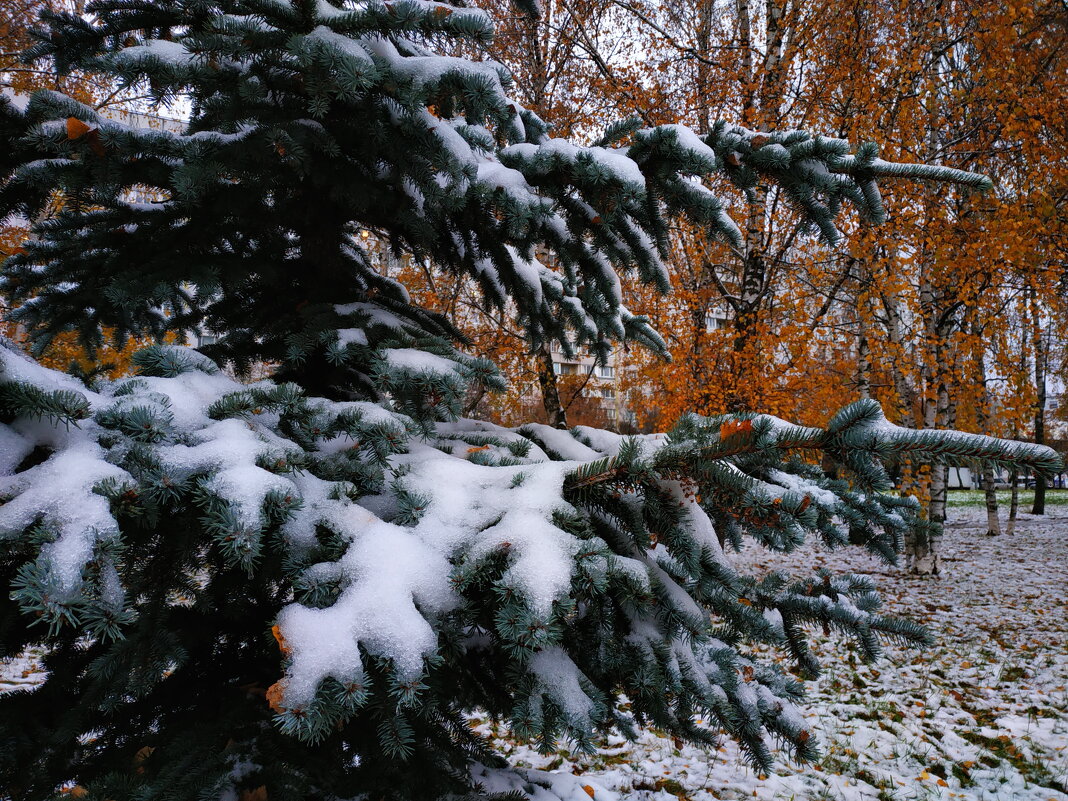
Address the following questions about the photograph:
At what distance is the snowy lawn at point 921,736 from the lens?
3.65 m

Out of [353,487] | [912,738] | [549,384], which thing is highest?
[549,384]

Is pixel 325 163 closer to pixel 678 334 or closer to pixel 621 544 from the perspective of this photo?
pixel 621 544

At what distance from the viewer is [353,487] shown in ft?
5.04

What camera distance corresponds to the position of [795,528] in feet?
4.98

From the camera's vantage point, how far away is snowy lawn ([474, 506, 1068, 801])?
12.0 ft

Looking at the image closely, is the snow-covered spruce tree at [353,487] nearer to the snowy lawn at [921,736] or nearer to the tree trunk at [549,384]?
the snowy lawn at [921,736]

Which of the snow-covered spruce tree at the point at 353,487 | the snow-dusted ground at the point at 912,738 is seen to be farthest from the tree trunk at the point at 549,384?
the snow-covered spruce tree at the point at 353,487

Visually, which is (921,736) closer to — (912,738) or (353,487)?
(912,738)

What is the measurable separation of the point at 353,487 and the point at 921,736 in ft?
16.3

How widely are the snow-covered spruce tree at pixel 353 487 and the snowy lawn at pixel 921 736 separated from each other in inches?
38.1

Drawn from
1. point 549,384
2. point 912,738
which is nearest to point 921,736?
point 912,738

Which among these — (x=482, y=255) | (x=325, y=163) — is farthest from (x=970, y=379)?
(x=325, y=163)

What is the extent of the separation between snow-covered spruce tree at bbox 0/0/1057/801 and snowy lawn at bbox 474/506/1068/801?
3.17ft

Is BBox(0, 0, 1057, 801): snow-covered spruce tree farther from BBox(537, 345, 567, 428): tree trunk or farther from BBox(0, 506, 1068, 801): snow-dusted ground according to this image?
BBox(537, 345, 567, 428): tree trunk
